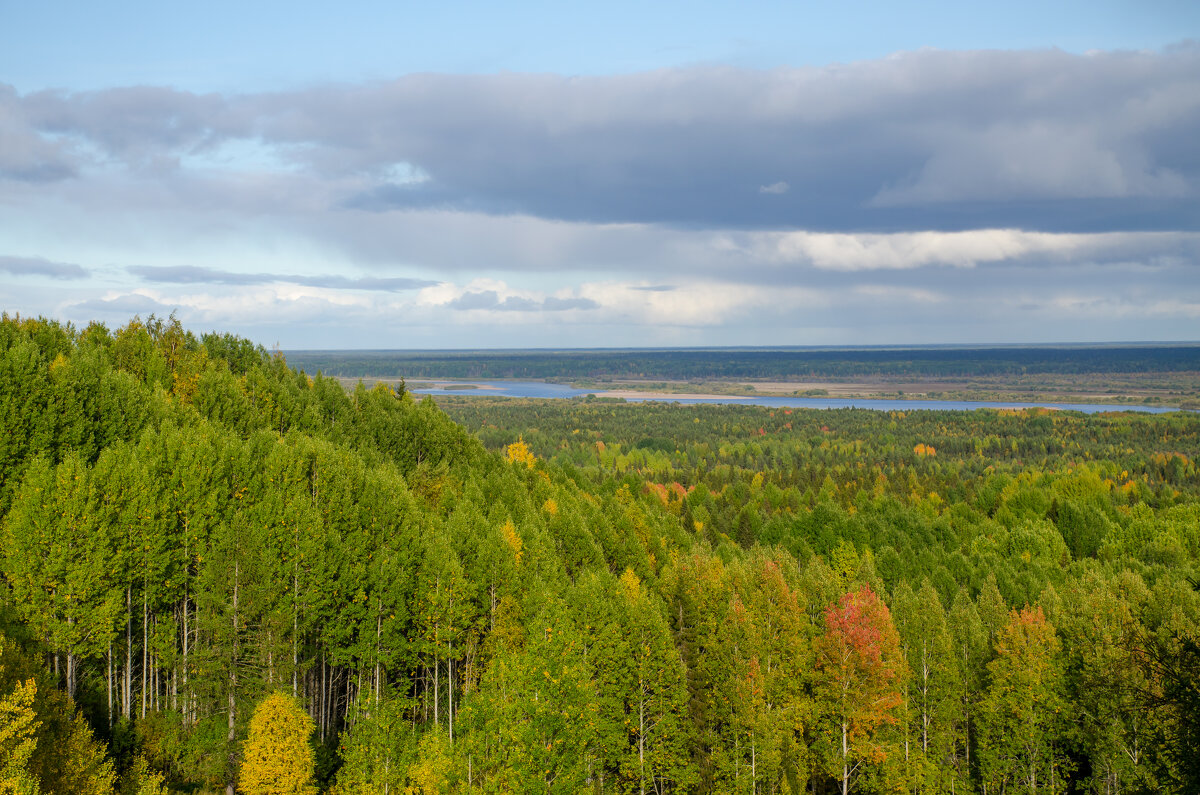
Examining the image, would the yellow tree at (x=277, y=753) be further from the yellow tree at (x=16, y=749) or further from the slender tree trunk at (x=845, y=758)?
the slender tree trunk at (x=845, y=758)

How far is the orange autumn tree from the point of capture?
4619 cm

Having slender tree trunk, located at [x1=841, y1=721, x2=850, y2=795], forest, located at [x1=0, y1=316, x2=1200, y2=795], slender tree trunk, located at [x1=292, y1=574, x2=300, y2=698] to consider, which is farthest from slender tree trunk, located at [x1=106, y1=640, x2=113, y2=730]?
slender tree trunk, located at [x1=841, y1=721, x2=850, y2=795]

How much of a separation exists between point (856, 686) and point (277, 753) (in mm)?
30686

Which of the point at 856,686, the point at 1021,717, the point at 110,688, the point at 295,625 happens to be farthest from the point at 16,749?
the point at 1021,717

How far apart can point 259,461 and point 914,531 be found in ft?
279

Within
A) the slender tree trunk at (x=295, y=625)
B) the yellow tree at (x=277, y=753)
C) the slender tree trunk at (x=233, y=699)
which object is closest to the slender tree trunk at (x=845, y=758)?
the yellow tree at (x=277, y=753)

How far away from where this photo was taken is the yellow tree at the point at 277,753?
34906 millimetres

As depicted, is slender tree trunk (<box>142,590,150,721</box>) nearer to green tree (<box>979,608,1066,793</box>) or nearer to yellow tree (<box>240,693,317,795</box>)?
yellow tree (<box>240,693,317,795</box>)

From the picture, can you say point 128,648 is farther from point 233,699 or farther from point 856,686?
point 856,686

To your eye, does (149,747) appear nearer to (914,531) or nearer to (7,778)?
(7,778)

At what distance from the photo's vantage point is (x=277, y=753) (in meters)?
35.2

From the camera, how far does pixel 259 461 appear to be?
53375 mm

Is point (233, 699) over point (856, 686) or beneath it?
over

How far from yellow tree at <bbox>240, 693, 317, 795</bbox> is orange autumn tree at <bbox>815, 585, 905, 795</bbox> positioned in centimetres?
2794
